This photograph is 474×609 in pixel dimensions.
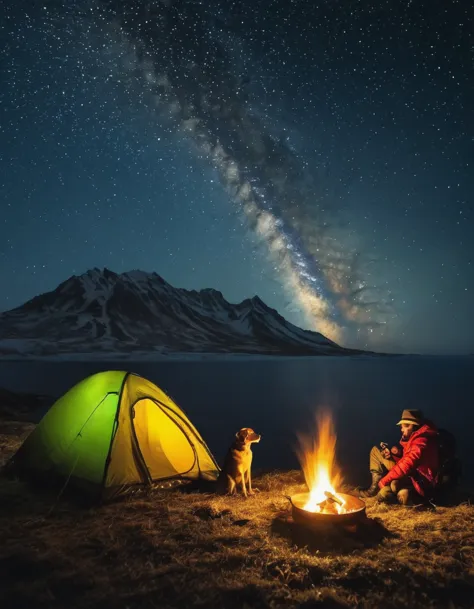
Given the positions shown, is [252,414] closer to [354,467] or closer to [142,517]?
[354,467]

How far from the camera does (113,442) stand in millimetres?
9086

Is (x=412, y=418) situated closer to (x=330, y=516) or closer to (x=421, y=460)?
(x=421, y=460)

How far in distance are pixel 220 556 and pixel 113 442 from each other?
12.0ft

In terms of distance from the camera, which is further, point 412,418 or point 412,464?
point 412,418

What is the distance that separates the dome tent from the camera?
356 inches

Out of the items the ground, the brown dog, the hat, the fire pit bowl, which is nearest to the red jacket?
the hat

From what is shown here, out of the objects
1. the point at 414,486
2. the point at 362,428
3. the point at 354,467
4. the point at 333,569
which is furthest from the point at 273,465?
the point at 362,428

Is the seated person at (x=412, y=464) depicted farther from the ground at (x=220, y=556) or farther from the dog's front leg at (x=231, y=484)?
the dog's front leg at (x=231, y=484)

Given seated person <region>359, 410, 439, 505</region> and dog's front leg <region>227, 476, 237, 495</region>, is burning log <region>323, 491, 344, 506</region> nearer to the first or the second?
seated person <region>359, 410, 439, 505</region>

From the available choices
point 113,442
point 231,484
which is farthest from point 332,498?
point 113,442

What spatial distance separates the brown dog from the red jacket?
3020 millimetres

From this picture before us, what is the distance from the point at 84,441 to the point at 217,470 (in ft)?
11.4

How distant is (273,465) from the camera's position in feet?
65.5

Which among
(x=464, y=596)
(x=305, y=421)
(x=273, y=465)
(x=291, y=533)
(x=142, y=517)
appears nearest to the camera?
(x=464, y=596)
